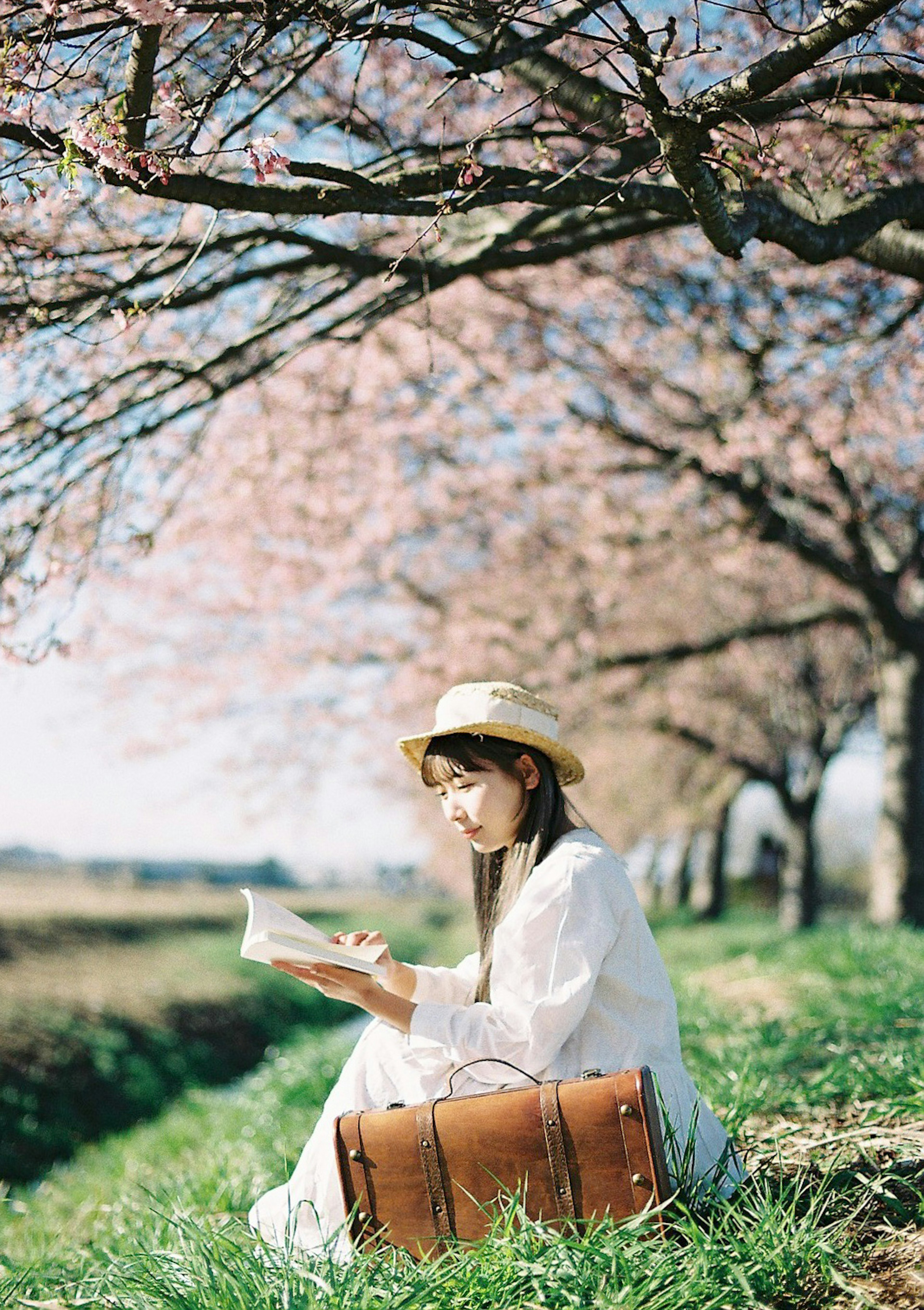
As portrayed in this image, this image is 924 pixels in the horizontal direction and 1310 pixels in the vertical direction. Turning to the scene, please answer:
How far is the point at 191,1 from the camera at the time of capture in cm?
291

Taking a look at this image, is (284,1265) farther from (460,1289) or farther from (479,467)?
(479,467)

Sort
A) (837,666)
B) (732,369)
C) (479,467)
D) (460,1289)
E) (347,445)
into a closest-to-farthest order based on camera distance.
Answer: (460,1289)
(732,369)
(347,445)
(479,467)
(837,666)

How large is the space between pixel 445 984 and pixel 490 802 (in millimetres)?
517

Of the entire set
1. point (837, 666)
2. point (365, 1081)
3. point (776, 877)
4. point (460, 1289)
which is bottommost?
point (776, 877)

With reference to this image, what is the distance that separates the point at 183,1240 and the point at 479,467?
806cm

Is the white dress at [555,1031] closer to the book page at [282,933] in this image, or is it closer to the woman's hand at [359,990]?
the woman's hand at [359,990]

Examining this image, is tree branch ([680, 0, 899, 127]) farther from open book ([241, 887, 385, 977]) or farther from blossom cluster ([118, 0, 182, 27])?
open book ([241, 887, 385, 977])

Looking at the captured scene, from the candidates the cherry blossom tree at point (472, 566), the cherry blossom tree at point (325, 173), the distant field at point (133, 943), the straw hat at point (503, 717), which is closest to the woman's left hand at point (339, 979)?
the straw hat at point (503, 717)

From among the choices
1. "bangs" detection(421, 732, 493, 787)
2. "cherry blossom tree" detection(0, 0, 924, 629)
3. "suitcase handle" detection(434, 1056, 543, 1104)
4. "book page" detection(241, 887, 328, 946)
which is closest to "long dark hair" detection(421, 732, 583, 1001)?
"bangs" detection(421, 732, 493, 787)

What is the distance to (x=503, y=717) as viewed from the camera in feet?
9.11

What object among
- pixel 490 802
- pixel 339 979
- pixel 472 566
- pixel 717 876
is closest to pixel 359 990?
pixel 339 979

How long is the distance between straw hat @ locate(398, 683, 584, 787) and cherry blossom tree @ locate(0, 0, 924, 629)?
121 cm

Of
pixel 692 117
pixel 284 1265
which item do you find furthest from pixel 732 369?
pixel 284 1265

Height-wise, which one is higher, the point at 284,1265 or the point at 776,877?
the point at 284,1265
